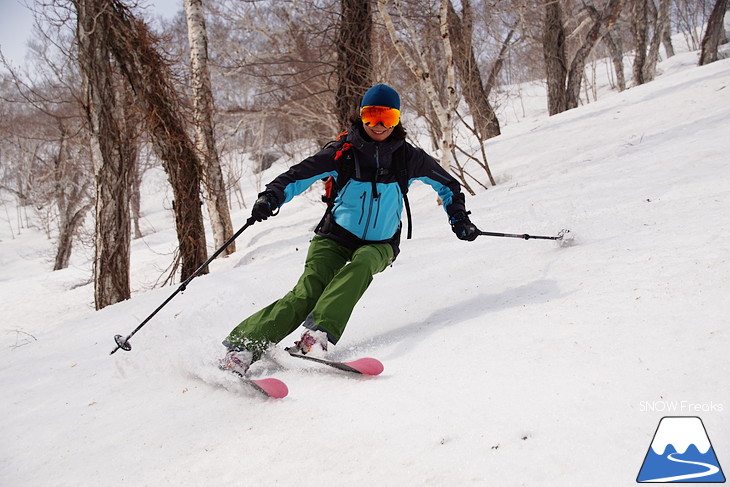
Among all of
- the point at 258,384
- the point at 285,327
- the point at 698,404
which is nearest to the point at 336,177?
the point at 285,327

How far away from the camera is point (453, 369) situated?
6.82ft

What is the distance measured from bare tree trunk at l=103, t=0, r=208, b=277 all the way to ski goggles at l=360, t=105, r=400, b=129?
436 cm

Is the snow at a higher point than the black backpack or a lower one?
lower

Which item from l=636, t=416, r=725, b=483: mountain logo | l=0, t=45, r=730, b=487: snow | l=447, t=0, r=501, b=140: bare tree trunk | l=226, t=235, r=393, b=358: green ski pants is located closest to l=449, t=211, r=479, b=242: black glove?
l=0, t=45, r=730, b=487: snow

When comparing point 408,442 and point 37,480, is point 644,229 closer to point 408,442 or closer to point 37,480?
point 408,442

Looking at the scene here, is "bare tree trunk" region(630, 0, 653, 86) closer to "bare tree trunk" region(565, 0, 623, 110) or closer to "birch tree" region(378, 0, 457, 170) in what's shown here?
"bare tree trunk" region(565, 0, 623, 110)

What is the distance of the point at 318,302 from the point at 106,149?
465 centimetres

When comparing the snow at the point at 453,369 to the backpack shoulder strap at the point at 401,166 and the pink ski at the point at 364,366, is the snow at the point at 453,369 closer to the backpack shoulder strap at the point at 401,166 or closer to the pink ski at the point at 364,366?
the pink ski at the point at 364,366

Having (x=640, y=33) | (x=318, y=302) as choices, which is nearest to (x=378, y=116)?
(x=318, y=302)

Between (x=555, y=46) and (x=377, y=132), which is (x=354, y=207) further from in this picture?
(x=555, y=46)

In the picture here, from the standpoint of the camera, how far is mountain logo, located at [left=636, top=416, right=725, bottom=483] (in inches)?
48.3

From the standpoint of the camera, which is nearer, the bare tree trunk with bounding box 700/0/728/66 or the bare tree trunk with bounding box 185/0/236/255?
the bare tree trunk with bounding box 185/0/236/255

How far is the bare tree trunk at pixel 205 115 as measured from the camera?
8172mm

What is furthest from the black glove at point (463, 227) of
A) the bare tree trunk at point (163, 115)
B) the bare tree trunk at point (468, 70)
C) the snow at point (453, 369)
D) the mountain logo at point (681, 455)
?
the bare tree trunk at point (163, 115)
